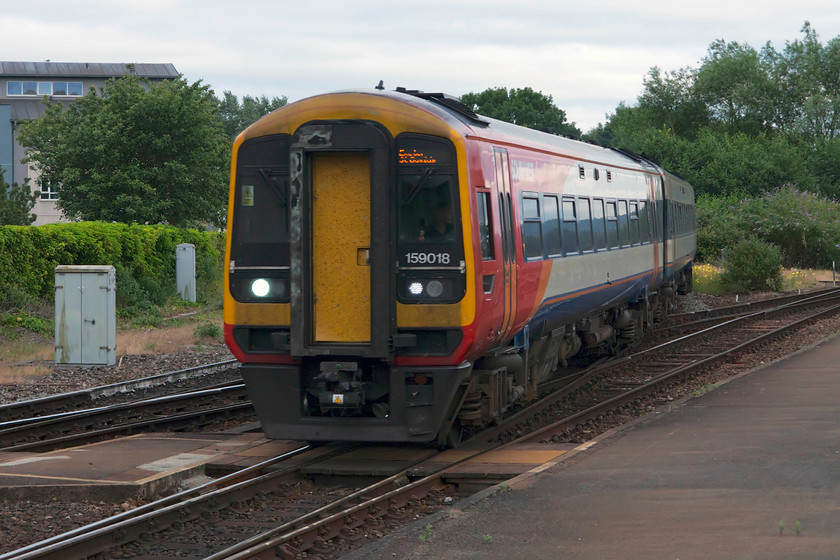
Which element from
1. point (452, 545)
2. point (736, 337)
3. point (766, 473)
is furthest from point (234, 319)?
point (736, 337)

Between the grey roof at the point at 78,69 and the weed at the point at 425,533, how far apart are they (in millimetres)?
68878

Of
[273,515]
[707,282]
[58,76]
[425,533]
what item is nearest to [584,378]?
[273,515]

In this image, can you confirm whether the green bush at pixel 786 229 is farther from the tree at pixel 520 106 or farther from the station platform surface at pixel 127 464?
the tree at pixel 520 106

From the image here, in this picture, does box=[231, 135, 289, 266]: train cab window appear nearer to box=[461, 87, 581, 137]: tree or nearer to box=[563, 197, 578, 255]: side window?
box=[563, 197, 578, 255]: side window

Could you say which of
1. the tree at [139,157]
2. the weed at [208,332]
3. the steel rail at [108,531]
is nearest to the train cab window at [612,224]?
the steel rail at [108,531]

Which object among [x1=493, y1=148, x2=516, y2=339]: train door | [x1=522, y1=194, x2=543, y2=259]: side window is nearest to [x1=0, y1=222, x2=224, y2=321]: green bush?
[x1=522, y1=194, x2=543, y2=259]: side window

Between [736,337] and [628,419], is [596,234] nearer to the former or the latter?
[628,419]

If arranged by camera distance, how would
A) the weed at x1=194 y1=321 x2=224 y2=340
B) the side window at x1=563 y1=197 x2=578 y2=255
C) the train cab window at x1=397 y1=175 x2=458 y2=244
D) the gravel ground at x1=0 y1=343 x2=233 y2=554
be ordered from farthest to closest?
the weed at x1=194 y1=321 x2=224 y2=340 → the side window at x1=563 y1=197 x2=578 y2=255 → the train cab window at x1=397 y1=175 x2=458 y2=244 → the gravel ground at x1=0 y1=343 x2=233 y2=554

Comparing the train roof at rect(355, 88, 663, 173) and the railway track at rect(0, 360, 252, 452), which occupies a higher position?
the train roof at rect(355, 88, 663, 173)

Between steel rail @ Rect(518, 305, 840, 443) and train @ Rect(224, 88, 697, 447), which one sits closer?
→ train @ Rect(224, 88, 697, 447)

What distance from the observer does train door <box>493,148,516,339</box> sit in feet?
33.1

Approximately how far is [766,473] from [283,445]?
176 inches

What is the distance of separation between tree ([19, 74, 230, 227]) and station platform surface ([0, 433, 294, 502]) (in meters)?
25.6

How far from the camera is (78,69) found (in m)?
74.3
